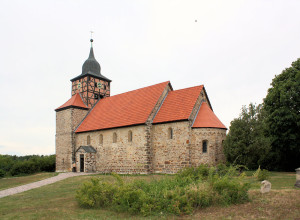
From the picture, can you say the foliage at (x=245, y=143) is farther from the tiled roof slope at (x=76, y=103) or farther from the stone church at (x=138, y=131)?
the tiled roof slope at (x=76, y=103)

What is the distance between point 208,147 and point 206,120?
2.17 m

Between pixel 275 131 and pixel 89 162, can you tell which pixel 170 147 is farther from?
pixel 275 131

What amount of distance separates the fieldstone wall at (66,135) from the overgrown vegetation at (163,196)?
18.8 meters

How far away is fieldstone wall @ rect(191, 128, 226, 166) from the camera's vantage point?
19.1m

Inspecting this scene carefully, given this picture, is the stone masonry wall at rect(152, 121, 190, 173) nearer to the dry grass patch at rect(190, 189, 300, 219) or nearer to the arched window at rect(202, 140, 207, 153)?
the arched window at rect(202, 140, 207, 153)

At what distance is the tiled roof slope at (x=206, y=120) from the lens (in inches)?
761

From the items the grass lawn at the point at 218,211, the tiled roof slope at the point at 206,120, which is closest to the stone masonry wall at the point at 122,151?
the tiled roof slope at the point at 206,120

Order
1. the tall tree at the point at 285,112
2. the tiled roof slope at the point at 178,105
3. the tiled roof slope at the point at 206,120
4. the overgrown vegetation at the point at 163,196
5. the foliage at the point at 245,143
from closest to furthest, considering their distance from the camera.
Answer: the overgrown vegetation at the point at 163,196 → the foliage at the point at 245,143 → the tiled roof slope at the point at 206,120 → the tiled roof slope at the point at 178,105 → the tall tree at the point at 285,112

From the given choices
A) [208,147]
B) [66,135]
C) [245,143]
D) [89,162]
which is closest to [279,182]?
[245,143]

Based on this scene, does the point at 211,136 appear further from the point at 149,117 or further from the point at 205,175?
the point at 205,175

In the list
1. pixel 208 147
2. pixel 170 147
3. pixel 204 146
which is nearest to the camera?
pixel 208 147

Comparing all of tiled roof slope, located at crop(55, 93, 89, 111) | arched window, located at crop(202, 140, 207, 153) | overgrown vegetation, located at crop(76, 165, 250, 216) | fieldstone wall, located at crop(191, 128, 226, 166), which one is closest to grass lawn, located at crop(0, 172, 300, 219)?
overgrown vegetation, located at crop(76, 165, 250, 216)

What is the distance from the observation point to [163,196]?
848cm

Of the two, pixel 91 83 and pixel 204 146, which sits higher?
pixel 91 83
